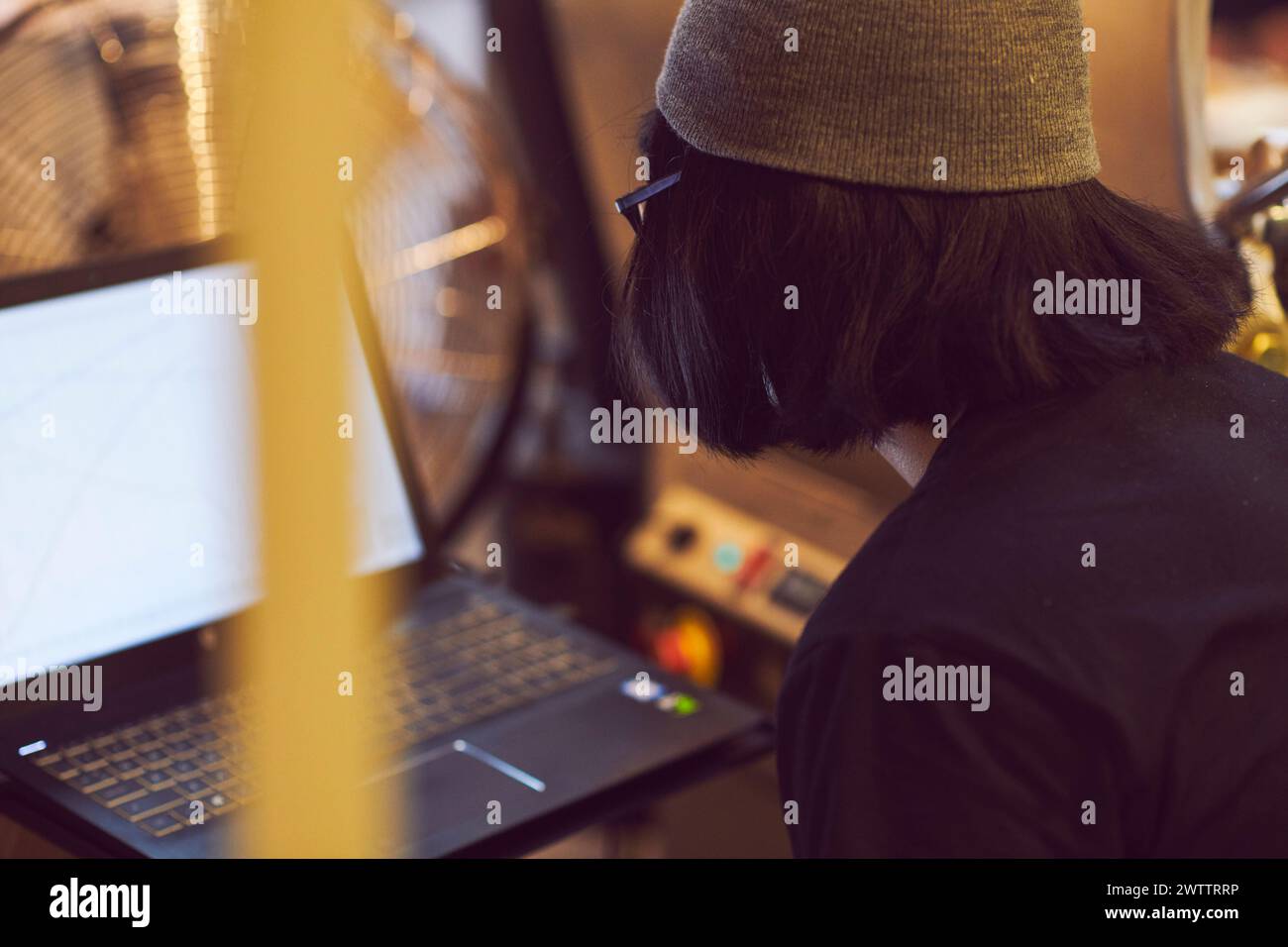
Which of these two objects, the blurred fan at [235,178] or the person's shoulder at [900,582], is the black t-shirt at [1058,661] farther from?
the blurred fan at [235,178]

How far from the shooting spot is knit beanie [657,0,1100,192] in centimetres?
74

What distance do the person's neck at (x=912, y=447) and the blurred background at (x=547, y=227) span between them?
13.7 inches

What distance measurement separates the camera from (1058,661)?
2.31 feet

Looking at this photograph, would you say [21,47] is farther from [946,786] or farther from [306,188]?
[946,786]

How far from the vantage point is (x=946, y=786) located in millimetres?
703

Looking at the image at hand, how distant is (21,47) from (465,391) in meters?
0.55

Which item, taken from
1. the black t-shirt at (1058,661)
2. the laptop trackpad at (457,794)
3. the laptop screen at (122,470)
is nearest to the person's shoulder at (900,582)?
the black t-shirt at (1058,661)

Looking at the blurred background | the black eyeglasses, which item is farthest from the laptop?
the black eyeglasses

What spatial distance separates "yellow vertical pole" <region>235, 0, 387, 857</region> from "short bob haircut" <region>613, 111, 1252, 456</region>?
40 centimetres

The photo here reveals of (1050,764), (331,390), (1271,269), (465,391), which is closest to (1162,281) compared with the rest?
(1050,764)

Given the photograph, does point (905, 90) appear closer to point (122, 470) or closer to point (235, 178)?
point (122, 470)

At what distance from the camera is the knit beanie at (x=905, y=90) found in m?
0.74

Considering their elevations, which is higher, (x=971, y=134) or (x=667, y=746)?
(x=971, y=134)

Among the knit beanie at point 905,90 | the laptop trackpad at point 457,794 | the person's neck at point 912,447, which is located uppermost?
the knit beanie at point 905,90
